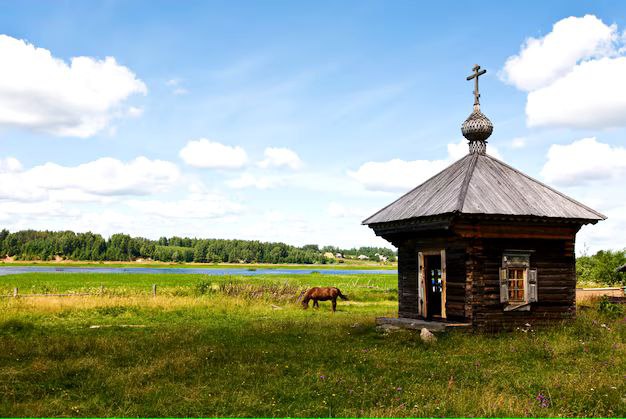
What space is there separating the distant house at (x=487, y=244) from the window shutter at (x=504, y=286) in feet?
0.10

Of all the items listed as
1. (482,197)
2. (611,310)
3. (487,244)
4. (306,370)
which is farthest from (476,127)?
(306,370)

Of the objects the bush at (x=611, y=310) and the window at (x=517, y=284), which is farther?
the bush at (x=611, y=310)

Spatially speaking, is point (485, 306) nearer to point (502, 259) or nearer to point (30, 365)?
point (502, 259)

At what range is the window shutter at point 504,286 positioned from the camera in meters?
16.8

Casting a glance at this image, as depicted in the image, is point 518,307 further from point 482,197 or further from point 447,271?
point 482,197

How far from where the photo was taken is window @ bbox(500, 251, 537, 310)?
1694 centimetres

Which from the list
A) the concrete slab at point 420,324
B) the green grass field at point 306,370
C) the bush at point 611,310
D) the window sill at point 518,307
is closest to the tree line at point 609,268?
the bush at point 611,310

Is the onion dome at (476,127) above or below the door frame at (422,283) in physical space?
above

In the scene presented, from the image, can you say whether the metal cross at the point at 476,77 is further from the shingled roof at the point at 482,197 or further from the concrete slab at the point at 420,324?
the concrete slab at the point at 420,324

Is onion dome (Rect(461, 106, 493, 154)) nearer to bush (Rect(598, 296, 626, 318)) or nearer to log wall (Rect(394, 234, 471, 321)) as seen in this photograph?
log wall (Rect(394, 234, 471, 321))

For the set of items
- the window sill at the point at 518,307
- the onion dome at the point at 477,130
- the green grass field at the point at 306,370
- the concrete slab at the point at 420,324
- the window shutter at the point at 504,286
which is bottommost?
the green grass field at the point at 306,370

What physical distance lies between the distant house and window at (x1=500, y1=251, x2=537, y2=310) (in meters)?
0.03

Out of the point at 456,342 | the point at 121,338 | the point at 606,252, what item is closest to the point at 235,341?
the point at 121,338

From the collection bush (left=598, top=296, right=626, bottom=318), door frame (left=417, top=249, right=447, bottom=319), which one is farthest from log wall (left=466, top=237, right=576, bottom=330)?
bush (left=598, top=296, right=626, bottom=318)
